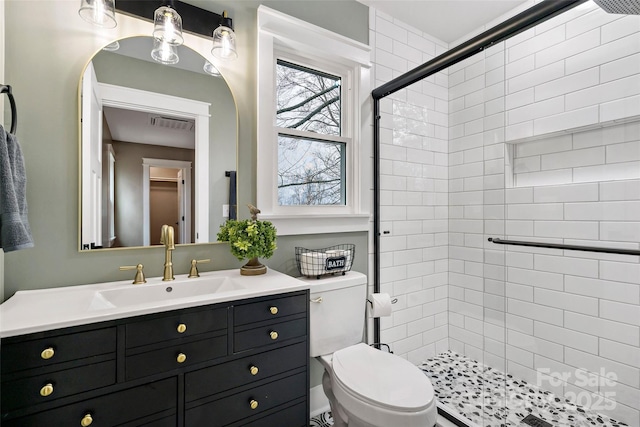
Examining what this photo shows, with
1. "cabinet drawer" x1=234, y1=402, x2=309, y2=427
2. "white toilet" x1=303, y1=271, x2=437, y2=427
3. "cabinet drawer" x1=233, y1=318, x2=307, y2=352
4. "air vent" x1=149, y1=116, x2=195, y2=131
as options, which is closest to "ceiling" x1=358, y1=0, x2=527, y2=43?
"air vent" x1=149, y1=116, x2=195, y2=131

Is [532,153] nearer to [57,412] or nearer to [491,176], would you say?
[491,176]

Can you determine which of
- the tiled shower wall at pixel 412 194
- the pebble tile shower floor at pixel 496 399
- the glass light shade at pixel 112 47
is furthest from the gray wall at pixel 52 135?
the pebble tile shower floor at pixel 496 399

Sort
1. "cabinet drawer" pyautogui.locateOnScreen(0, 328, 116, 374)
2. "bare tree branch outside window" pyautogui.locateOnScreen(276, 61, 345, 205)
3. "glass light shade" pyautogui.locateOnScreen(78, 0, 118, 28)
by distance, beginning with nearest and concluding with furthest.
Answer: "cabinet drawer" pyautogui.locateOnScreen(0, 328, 116, 374), "glass light shade" pyautogui.locateOnScreen(78, 0, 118, 28), "bare tree branch outside window" pyautogui.locateOnScreen(276, 61, 345, 205)

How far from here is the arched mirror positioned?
4.42ft

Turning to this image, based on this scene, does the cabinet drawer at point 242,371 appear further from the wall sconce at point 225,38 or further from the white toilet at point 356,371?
the wall sconce at point 225,38

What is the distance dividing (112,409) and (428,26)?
303 centimetres

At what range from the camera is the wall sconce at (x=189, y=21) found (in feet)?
4.56

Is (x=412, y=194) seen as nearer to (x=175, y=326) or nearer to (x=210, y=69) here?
(x=210, y=69)

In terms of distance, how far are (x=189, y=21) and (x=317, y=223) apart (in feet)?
4.26

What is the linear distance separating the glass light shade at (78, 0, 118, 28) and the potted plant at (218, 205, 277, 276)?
101cm

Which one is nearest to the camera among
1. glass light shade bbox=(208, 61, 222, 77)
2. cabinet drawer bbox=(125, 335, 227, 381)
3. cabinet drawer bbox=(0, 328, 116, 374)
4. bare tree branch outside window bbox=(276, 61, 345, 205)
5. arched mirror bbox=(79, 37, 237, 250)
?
cabinet drawer bbox=(0, 328, 116, 374)

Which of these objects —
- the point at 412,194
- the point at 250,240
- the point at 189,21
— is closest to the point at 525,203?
the point at 412,194

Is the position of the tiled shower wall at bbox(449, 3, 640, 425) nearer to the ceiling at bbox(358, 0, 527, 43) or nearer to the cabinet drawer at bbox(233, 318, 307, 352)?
the ceiling at bbox(358, 0, 527, 43)

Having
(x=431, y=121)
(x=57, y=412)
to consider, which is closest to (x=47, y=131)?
(x=57, y=412)
